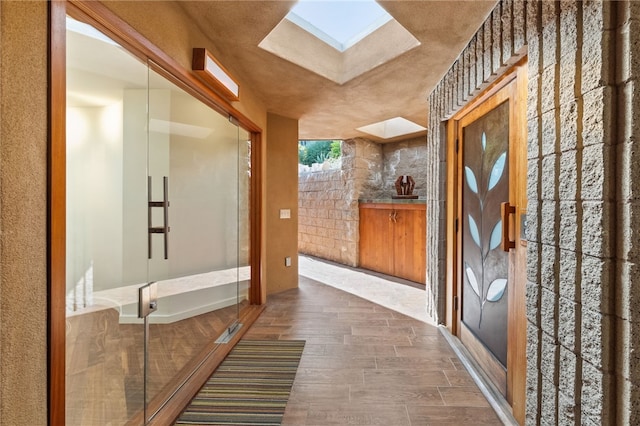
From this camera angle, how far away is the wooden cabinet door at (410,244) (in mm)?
4402

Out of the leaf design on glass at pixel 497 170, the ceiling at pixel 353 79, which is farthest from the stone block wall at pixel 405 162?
the leaf design on glass at pixel 497 170

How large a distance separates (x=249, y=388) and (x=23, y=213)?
5.09 ft

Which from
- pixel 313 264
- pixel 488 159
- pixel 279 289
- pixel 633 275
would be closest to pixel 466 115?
pixel 488 159

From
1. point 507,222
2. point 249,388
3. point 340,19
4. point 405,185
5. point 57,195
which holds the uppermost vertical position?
point 340,19

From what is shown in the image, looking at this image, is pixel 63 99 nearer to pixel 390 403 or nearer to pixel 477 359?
pixel 390 403

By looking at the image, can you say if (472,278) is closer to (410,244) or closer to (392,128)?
(410,244)

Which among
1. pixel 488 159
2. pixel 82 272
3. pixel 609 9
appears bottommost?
pixel 82 272

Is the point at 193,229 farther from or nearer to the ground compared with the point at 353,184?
nearer to the ground

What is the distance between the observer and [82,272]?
7.37 ft

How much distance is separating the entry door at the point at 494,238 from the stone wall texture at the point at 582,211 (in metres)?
0.28

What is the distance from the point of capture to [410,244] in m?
4.56

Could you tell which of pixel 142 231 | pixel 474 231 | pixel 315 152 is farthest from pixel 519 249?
pixel 315 152

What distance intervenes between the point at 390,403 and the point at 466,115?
6.79 feet

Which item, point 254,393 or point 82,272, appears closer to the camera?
point 254,393
